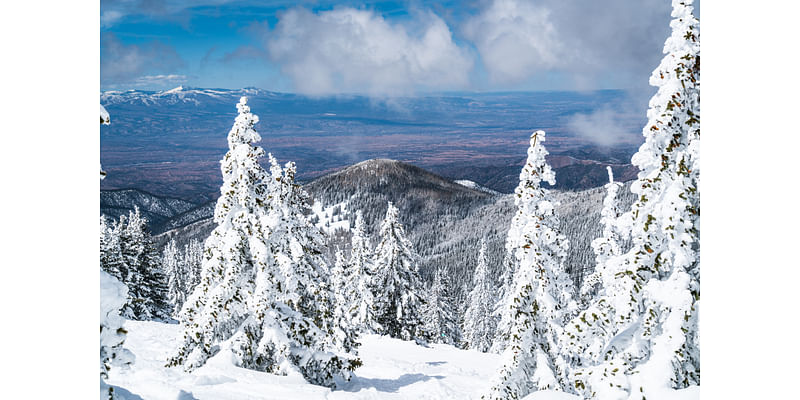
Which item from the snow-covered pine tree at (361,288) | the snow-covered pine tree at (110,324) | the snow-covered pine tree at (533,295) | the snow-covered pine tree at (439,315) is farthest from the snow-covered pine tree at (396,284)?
the snow-covered pine tree at (110,324)

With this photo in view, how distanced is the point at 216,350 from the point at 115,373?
13.1 ft

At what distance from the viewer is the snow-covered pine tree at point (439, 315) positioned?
49.4 m

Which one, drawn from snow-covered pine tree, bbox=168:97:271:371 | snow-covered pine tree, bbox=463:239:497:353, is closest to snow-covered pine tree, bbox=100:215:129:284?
snow-covered pine tree, bbox=168:97:271:371

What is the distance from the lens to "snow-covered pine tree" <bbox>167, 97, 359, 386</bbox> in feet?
44.2

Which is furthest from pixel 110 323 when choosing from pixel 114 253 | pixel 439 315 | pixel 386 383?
pixel 439 315

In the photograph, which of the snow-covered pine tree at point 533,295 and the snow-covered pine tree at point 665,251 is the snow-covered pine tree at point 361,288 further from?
the snow-covered pine tree at point 665,251

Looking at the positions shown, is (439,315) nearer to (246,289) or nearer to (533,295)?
(533,295)

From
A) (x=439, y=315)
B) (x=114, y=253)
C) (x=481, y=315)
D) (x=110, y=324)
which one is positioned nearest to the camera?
(x=110, y=324)

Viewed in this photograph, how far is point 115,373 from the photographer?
10.2 meters

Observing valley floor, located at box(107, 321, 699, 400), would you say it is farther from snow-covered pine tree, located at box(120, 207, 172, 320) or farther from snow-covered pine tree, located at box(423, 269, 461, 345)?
snow-covered pine tree, located at box(423, 269, 461, 345)

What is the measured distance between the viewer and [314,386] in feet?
43.8

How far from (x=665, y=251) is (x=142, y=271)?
36.7 m

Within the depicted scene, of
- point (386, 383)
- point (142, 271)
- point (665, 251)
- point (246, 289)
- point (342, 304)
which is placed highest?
point (142, 271)
